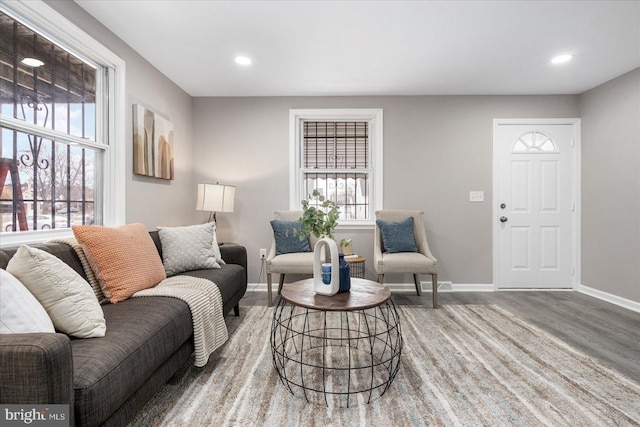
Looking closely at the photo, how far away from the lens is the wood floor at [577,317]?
2.10 metres

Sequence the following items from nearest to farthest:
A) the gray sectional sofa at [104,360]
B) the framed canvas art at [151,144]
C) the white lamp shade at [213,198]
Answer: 1. the gray sectional sofa at [104,360]
2. the framed canvas art at [151,144]
3. the white lamp shade at [213,198]

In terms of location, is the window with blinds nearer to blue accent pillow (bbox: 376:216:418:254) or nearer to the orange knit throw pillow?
blue accent pillow (bbox: 376:216:418:254)

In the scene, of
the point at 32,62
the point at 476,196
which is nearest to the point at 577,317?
the point at 476,196

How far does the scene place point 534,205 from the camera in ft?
12.3

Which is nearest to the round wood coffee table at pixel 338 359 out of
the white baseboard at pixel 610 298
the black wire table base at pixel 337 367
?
the black wire table base at pixel 337 367

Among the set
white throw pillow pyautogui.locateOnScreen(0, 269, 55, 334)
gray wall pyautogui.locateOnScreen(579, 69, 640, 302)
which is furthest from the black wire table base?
gray wall pyautogui.locateOnScreen(579, 69, 640, 302)

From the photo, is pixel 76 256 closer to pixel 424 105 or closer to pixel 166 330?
pixel 166 330

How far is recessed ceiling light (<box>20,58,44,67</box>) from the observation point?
5.88 feet

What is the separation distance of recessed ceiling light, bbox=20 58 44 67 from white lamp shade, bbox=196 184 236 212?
160cm

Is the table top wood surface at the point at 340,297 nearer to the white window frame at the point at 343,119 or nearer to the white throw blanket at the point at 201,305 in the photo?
the white throw blanket at the point at 201,305

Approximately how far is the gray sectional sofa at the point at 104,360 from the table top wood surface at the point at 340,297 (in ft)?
2.00

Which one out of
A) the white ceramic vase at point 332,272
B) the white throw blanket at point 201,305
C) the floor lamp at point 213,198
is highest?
the floor lamp at point 213,198

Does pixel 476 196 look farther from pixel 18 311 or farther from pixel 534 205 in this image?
pixel 18 311

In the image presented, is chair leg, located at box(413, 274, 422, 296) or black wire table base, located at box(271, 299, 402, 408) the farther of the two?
chair leg, located at box(413, 274, 422, 296)
